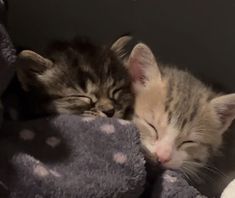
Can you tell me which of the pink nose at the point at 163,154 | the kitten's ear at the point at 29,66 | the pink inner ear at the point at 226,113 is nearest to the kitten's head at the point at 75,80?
the kitten's ear at the point at 29,66

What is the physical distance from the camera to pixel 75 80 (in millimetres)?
1227

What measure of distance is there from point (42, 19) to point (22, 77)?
31 cm

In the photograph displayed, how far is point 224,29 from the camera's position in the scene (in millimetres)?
1438

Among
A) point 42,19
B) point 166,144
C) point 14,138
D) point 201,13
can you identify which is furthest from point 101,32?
point 14,138

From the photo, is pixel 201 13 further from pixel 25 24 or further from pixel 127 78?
pixel 25 24

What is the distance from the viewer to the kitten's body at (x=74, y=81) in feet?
3.92

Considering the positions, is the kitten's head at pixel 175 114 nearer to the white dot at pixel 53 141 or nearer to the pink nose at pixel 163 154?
the pink nose at pixel 163 154

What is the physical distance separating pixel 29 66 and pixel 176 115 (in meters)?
0.35

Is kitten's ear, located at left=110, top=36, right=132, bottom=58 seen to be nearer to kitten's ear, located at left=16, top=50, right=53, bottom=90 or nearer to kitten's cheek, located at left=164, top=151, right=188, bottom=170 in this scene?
kitten's ear, located at left=16, top=50, right=53, bottom=90

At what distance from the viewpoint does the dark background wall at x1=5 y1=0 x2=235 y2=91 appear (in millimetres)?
1437

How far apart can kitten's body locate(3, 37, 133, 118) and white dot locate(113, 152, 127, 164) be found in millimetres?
205

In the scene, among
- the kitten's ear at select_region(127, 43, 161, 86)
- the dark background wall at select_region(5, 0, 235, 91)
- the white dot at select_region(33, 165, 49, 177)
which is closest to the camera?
the white dot at select_region(33, 165, 49, 177)

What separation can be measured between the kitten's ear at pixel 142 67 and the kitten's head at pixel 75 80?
0.04 metres

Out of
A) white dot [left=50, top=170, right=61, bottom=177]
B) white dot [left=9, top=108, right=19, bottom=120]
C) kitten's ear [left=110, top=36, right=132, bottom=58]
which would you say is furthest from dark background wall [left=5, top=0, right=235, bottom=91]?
white dot [left=50, top=170, right=61, bottom=177]
